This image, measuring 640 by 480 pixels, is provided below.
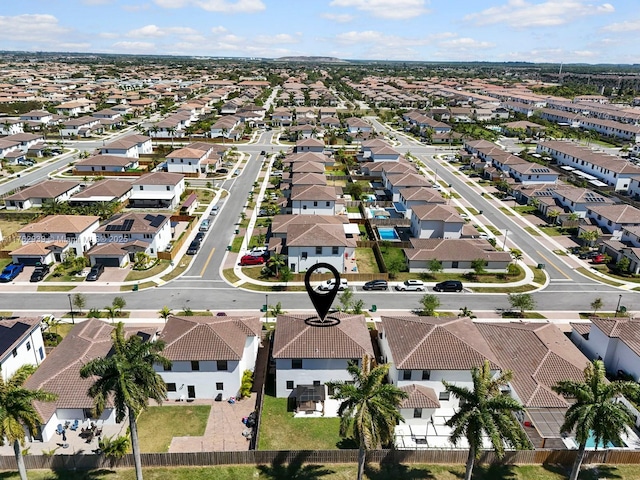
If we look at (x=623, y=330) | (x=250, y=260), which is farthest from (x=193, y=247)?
(x=623, y=330)

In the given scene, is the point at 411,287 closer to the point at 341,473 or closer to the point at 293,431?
the point at 293,431

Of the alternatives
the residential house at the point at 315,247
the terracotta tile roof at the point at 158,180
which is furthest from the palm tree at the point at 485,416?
the terracotta tile roof at the point at 158,180

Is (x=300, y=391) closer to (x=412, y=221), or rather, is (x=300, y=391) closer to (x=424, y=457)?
(x=424, y=457)

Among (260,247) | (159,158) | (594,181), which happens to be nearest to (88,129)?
(159,158)

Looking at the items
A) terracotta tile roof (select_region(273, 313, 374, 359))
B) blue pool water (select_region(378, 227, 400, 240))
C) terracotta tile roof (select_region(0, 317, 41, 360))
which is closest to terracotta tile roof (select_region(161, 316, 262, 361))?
terracotta tile roof (select_region(273, 313, 374, 359))

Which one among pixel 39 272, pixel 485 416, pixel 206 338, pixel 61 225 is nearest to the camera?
pixel 485 416

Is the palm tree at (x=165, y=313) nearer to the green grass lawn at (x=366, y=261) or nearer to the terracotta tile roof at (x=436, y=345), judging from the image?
the terracotta tile roof at (x=436, y=345)
